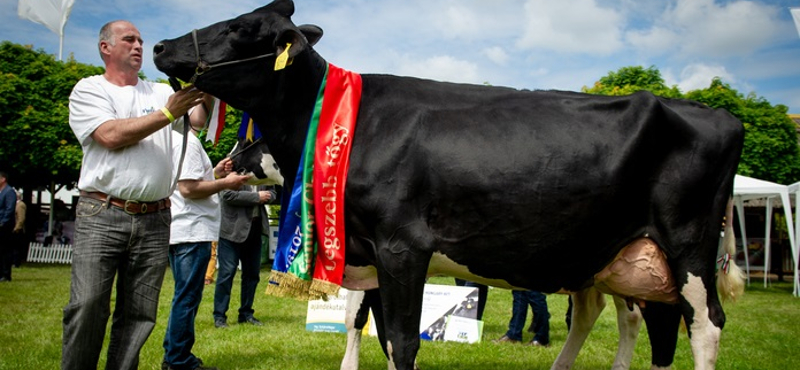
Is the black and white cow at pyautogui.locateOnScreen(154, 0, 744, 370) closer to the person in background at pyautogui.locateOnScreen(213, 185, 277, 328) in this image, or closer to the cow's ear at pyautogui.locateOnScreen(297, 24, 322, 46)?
the cow's ear at pyautogui.locateOnScreen(297, 24, 322, 46)

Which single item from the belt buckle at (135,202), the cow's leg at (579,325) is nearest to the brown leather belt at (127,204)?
the belt buckle at (135,202)

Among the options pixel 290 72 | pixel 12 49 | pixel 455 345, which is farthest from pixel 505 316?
pixel 12 49

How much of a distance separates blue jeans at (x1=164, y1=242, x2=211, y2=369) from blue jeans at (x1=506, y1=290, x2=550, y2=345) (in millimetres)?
3754

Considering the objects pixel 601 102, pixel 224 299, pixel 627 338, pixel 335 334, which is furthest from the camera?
pixel 224 299

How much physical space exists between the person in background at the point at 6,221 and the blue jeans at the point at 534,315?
38.2ft

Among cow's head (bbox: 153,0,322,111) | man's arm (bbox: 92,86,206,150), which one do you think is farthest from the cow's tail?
man's arm (bbox: 92,86,206,150)

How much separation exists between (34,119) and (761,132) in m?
22.3

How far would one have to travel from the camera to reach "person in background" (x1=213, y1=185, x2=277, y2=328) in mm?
8047

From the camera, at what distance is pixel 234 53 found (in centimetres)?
371

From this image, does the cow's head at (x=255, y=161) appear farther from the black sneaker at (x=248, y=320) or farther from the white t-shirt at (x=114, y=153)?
the black sneaker at (x=248, y=320)

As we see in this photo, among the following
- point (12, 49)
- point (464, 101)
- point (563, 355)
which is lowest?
point (563, 355)

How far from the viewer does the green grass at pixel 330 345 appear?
6191 mm

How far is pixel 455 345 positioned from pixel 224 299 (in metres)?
3.32

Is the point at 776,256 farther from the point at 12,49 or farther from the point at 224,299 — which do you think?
the point at 12,49
